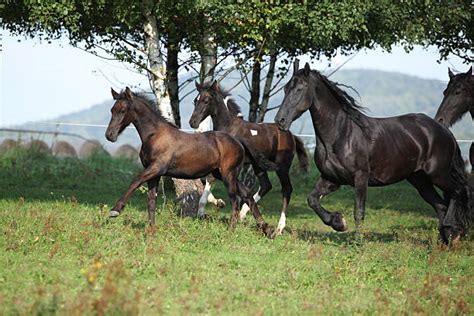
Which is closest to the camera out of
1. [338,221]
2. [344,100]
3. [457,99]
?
[338,221]

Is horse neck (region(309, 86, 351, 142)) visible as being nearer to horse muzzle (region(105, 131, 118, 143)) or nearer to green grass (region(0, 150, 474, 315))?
green grass (region(0, 150, 474, 315))

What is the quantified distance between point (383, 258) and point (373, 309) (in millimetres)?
2620

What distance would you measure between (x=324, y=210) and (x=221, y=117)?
377 cm

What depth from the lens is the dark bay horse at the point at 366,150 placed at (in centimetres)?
1216

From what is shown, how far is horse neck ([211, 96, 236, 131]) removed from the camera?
49.9 feet

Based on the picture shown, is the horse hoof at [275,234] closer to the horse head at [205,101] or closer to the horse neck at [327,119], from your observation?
the horse neck at [327,119]

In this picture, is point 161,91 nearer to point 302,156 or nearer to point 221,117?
point 221,117

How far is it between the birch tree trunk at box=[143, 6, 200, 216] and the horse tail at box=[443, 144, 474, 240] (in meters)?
4.85

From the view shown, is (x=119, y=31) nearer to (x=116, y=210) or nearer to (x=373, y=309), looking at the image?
(x=116, y=210)

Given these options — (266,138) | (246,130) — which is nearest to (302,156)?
(266,138)

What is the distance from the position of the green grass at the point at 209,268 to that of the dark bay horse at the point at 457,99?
6.60ft

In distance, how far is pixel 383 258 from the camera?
1094cm

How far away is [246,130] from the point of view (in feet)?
50.3

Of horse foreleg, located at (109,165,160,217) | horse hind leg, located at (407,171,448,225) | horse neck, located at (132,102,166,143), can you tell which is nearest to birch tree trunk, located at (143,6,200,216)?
horse neck, located at (132,102,166,143)
